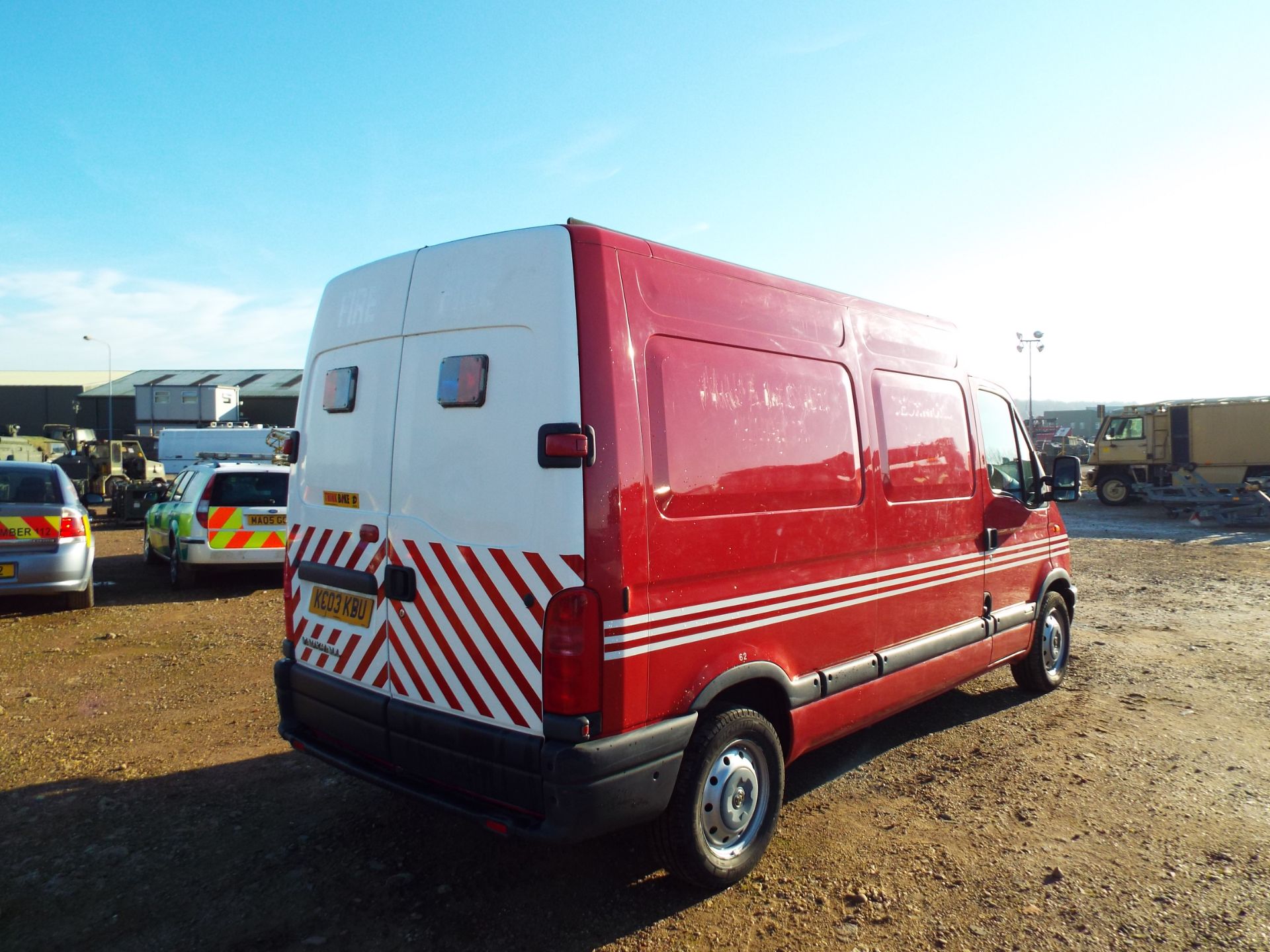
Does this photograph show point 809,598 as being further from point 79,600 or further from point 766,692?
point 79,600

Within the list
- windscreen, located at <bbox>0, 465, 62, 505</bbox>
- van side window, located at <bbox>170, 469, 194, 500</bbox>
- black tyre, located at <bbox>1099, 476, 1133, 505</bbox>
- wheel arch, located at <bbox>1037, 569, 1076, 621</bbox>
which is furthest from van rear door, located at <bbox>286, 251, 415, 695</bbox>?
black tyre, located at <bbox>1099, 476, 1133, 505</bbox>

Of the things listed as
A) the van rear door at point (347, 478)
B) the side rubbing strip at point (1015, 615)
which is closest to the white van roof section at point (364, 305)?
the van rear door at point (347, 478)

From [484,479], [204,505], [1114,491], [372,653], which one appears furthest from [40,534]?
[1114,491]

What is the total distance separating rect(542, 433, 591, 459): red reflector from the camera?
114 inches

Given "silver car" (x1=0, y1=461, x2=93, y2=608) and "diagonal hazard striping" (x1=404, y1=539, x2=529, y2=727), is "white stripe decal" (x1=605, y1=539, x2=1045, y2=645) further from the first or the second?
"silver car" (x1=0, y1=461, x2=93, y2=608)

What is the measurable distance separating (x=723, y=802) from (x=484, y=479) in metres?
1.60

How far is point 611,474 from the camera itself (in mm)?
2961

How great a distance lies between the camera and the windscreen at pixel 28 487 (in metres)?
8.09

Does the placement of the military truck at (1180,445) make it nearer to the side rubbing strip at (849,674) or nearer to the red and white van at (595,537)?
the side rubbing strip at (849,674)

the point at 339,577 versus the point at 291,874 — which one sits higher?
the point at 339,577

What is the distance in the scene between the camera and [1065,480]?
5648mm

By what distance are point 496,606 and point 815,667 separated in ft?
5.21

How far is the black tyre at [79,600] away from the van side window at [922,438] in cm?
817

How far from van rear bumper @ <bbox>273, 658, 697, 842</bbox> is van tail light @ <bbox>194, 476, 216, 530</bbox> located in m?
6.79
